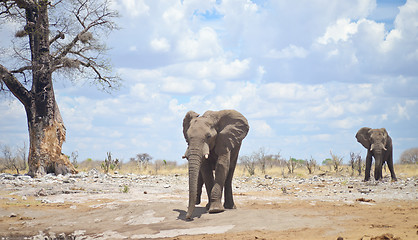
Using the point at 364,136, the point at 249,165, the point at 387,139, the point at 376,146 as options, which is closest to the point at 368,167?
the point at 376,146

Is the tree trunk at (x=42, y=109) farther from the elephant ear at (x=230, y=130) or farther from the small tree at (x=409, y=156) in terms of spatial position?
the small tree at (x=409, y=156)

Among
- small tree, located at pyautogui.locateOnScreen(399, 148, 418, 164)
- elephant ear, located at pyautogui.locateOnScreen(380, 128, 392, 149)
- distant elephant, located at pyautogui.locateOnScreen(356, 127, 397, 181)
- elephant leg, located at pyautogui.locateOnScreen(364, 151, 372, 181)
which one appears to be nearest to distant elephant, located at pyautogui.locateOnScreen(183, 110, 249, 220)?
distant elephant, located at pyautogui.locateOnScreen(356, 127, 397, 181)

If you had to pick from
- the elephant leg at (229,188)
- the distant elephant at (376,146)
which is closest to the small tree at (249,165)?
the distant elephant at (376,146)

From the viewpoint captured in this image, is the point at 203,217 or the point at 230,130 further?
the point at 230,130

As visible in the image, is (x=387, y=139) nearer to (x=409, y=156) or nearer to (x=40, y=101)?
(x=40, y=101)

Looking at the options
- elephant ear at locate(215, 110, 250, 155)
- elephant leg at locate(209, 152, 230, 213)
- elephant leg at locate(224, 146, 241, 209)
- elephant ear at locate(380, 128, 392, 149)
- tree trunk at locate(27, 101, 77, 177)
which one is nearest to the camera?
elephant leg at locate(209, 152, 230, 213)

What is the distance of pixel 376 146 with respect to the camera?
760 inches

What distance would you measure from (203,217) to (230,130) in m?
2.38

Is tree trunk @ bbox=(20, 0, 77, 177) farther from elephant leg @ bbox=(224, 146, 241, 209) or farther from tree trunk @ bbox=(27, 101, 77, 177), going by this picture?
elephant leg @ bbox=(224, 146, 241, 209)

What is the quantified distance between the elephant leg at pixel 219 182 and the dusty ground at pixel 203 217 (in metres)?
0.24

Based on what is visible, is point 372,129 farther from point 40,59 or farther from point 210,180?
point 40,59

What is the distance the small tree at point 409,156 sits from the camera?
46594 mm

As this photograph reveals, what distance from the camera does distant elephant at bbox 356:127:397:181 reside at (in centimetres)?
1920

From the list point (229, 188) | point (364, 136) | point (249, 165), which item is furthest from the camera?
point (249, 165)
